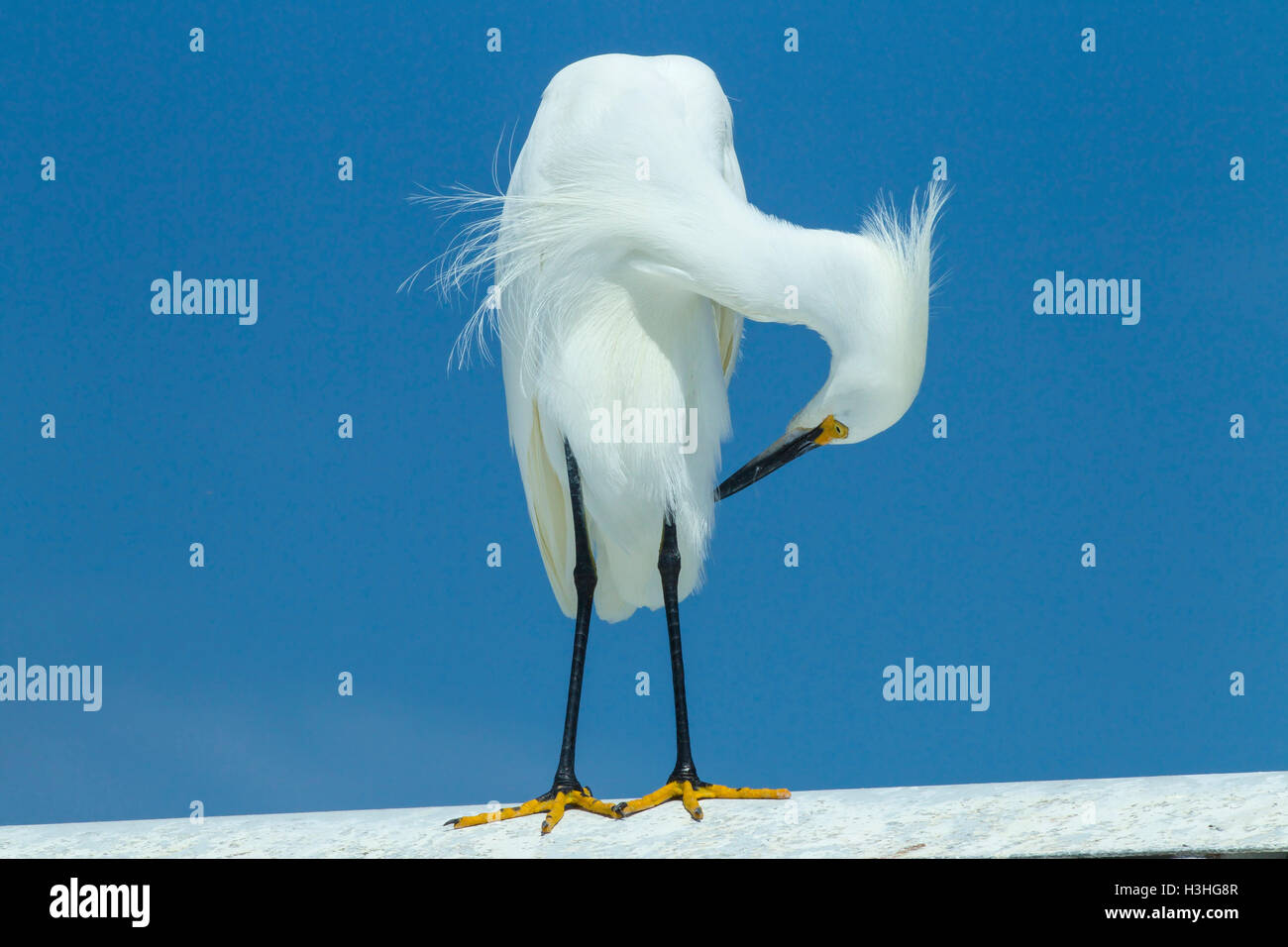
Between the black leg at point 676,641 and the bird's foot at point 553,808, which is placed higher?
the black leg at point 676,641

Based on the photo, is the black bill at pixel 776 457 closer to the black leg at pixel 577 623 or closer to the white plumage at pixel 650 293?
the white plumage at pixel 650 293

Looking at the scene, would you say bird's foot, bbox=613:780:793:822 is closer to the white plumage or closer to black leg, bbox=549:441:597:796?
black leg, bbox=549:441:597:796

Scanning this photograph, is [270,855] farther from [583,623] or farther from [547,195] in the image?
[547,195]

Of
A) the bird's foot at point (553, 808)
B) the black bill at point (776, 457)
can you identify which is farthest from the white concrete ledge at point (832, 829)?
the black bill at point (776, 457)

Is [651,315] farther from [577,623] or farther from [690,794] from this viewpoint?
[690,794]

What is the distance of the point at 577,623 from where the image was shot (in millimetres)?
4621

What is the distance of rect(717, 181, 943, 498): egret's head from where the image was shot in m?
3.97

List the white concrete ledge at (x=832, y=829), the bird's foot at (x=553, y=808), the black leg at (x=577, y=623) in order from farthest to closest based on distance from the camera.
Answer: the black leg at (x=577, y=623)
the bird's foot at (x=553, y=808)
the white concrete ledge at (x=832, y=829)

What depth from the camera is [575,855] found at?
11.7ft

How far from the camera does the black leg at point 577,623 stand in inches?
166

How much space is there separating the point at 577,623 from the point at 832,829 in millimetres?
1315

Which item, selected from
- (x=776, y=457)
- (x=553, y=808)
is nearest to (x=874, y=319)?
(x=776, y=457)

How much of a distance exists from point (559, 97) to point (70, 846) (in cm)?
300

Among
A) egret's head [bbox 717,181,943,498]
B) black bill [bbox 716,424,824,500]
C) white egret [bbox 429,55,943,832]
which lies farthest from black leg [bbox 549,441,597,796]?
egret's head [bbox 717,181,943,498]
